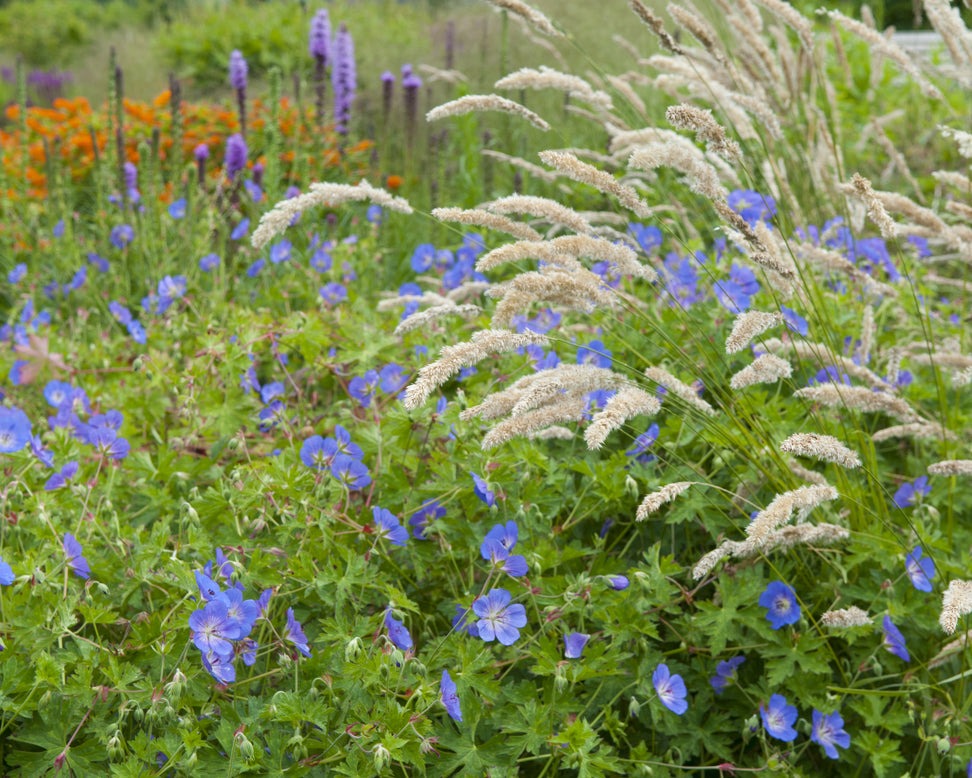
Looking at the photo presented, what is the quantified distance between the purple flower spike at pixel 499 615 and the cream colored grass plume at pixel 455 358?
0.44 meters

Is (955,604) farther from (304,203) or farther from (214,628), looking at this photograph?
(304,203)

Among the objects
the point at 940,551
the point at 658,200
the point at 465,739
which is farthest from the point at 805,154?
the point at 465,739

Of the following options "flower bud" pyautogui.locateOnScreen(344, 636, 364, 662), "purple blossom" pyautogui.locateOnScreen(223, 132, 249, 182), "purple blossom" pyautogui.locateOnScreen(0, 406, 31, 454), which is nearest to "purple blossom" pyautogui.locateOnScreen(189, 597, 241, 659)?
"flower bud" pyautogui.locateOnScreen(344, 636, 364, 662)

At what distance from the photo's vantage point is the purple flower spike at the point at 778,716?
1.61m

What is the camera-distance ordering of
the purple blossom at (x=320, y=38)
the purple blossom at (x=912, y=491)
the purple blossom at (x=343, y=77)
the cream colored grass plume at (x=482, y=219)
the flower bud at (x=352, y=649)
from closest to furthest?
the flower bud at (x=352, y=649) < the cream colored grass plume at (x=482, y=219) < the purple blossom at (x=912, y=491) < the purple blossom at (x=320, y=38) < the purple blossom at (x=343, y=77)

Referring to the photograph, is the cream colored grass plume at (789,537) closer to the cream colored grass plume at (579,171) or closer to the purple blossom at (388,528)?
the purple blossom at (388,528)

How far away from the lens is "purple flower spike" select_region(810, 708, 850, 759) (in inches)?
64.0

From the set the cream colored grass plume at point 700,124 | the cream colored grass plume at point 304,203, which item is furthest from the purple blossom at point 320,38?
the cream colored grass plume at point 700,124

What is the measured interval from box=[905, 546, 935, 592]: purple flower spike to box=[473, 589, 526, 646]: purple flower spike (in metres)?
0.75

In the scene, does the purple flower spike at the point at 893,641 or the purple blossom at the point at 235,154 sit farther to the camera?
the purple blossom at the point at 235,154

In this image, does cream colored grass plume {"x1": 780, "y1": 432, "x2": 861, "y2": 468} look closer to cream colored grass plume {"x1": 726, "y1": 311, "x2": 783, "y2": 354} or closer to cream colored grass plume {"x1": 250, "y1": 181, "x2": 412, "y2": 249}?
cream colored grass plume {"x1": 726, "y1": 311, "x2": 783, "y2": 354}

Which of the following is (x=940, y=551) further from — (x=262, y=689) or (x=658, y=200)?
(x=658, y=200)

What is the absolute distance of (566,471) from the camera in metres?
1.95

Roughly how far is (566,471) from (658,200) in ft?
6.04
